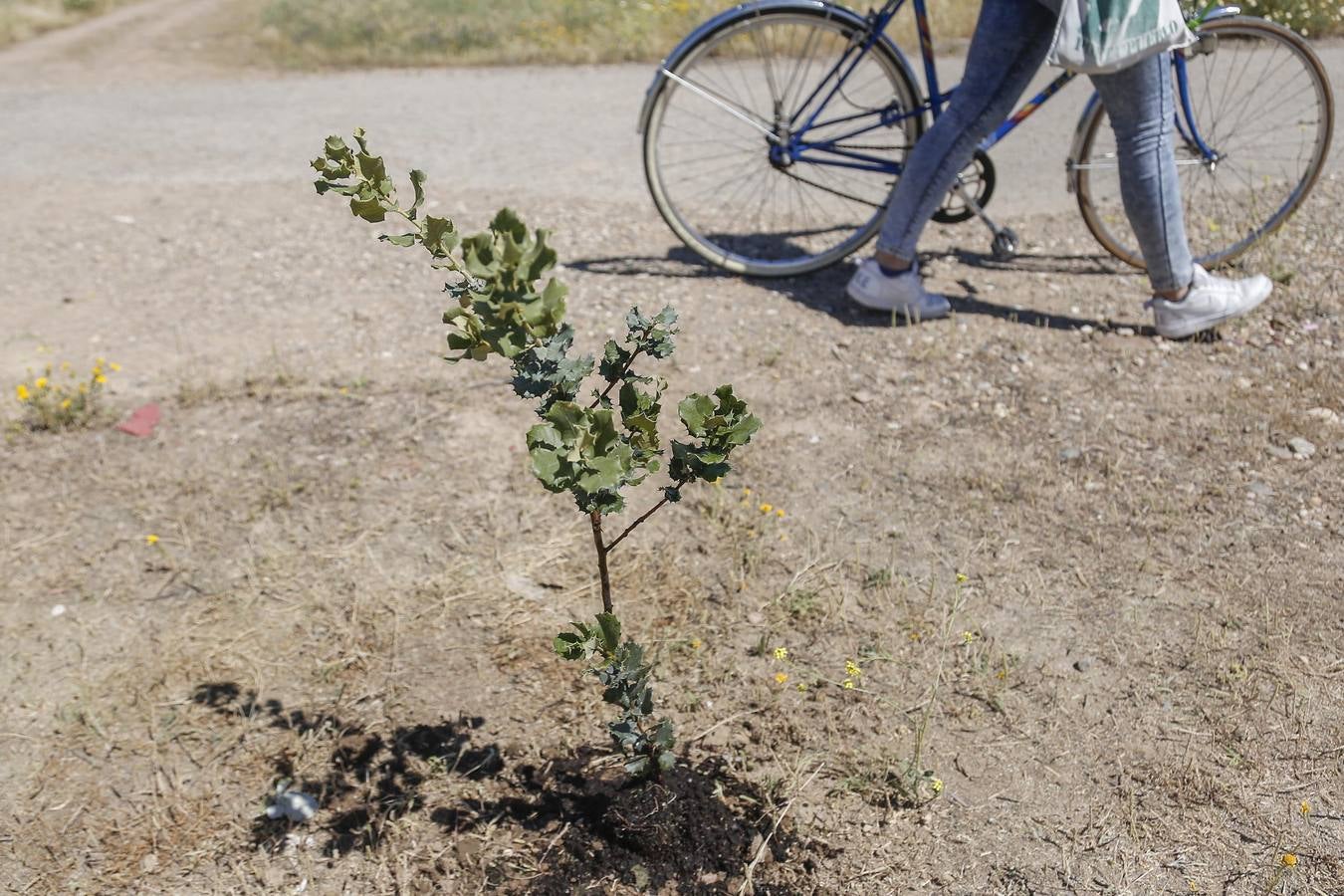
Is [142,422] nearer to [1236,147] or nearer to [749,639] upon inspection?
[749,639]

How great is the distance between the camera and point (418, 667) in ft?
8.77

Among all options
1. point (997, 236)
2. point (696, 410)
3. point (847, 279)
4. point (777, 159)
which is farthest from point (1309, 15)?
point (696, 410)

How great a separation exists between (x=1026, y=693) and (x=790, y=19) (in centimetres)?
254

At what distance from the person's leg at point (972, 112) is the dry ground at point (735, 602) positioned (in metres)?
0.35

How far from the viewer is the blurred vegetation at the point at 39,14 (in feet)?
33.4

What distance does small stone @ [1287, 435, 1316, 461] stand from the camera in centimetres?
319

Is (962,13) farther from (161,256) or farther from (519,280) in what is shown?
(519,280)

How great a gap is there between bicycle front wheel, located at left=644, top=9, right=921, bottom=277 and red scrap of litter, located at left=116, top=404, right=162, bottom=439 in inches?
74.9

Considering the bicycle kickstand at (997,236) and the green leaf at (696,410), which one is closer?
the green leaf at (696,410)

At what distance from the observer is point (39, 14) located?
10.9 meters

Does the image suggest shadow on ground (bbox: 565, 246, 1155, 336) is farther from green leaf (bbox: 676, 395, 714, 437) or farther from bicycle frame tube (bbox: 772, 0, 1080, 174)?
green leaf (bbox: 676, 395, 714, 437)

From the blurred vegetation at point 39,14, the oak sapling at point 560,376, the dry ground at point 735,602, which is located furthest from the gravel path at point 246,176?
the oak sapling at point 560,376

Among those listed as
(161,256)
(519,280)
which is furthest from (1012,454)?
(161,256)

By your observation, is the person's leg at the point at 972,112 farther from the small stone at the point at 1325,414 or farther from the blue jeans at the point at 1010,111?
the small stone at the point at 1325,414
